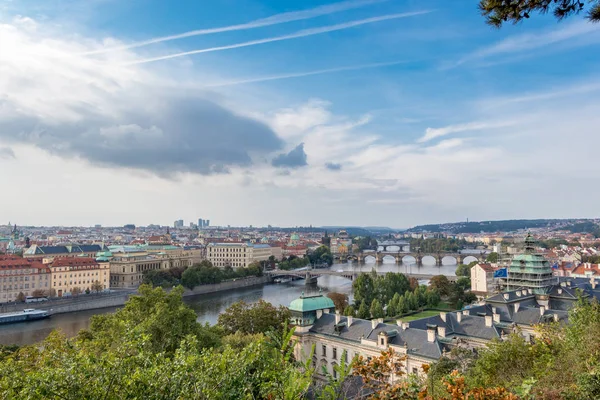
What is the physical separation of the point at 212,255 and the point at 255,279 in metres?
19.0

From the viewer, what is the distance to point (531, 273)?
35.7 metres

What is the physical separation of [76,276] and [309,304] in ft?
127

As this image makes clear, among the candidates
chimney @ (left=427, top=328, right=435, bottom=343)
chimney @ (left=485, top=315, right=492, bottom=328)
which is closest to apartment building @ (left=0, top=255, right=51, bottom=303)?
chimney @ (left=427, top=328, right=435, bottom=343)

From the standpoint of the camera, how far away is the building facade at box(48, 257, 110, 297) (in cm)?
5000

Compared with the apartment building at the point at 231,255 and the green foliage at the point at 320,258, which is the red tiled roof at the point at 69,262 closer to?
the apartment building at the point at 231,255

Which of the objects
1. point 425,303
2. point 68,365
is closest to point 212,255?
point 425,303

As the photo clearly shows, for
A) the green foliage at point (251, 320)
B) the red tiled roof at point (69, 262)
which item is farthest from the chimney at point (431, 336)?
the red tiled roof at point (69, 262)

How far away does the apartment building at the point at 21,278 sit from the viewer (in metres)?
45.3

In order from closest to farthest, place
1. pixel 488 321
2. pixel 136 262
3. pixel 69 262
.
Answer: pixel 488 321 < pixel 69 262 < pixel 136 262

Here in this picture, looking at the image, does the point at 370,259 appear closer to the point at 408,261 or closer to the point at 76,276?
the point at 408,261

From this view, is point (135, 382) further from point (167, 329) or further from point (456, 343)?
point (456, 343)

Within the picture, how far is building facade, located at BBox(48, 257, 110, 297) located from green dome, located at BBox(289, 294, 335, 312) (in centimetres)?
3554

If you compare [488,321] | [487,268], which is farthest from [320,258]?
[488,321]

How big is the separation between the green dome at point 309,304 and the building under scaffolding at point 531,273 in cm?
1924
